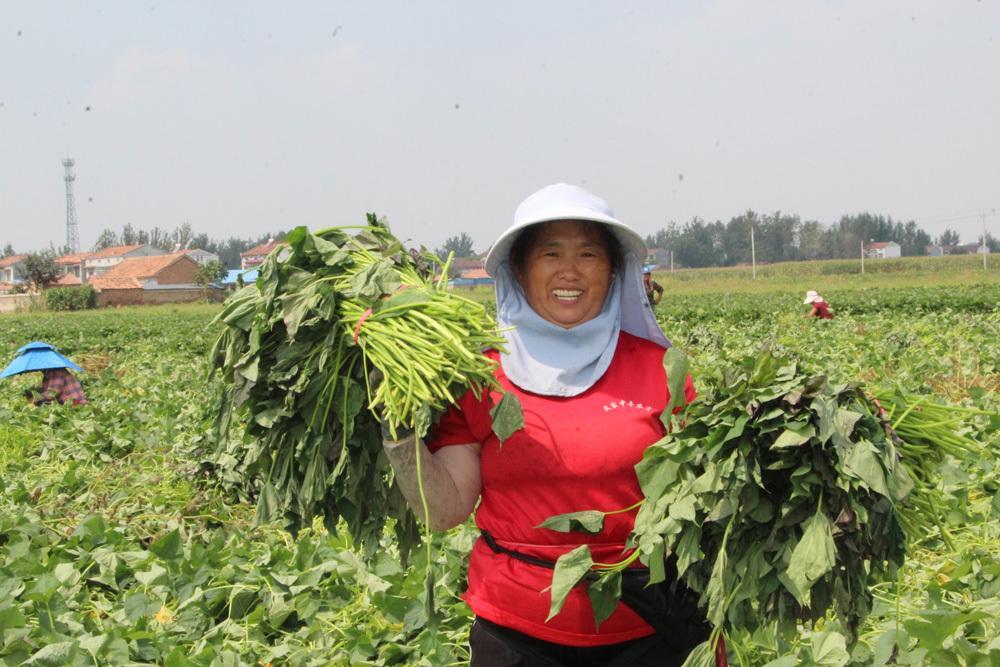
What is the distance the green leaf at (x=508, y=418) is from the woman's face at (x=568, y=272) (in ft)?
0.99

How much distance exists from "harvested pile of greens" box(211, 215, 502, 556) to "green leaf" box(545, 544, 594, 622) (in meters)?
0.39

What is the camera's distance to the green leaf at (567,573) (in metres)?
1.88

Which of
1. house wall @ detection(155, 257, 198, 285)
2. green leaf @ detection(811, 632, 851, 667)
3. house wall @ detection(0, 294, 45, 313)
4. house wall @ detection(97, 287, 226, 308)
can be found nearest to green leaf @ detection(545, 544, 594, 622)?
green leaf @ detection(811, 632, 851, 667)

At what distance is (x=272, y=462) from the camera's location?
218 centimetres

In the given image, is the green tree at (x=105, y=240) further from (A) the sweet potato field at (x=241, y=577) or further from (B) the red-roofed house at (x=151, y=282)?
(A) the sweet potato field at (x=241, y=577)

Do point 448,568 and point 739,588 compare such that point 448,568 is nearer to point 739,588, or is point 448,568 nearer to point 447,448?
point 447,448

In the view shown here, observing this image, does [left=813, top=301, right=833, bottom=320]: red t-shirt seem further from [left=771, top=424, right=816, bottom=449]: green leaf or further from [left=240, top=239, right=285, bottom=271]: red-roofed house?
[left=771, top=424, right=816, bottom=449]: green leaf

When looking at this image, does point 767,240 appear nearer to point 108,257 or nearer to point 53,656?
point 108,257

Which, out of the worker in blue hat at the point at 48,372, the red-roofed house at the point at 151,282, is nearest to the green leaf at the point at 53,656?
the worker in blue hat at the point at 48,372

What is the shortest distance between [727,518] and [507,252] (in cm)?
82

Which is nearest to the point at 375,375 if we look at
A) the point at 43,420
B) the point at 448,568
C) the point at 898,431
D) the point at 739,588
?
the point at 739,588

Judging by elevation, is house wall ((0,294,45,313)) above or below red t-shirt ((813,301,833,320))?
above

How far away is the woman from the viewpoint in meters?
2.03

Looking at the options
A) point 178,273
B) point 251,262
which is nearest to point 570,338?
point 251,262
